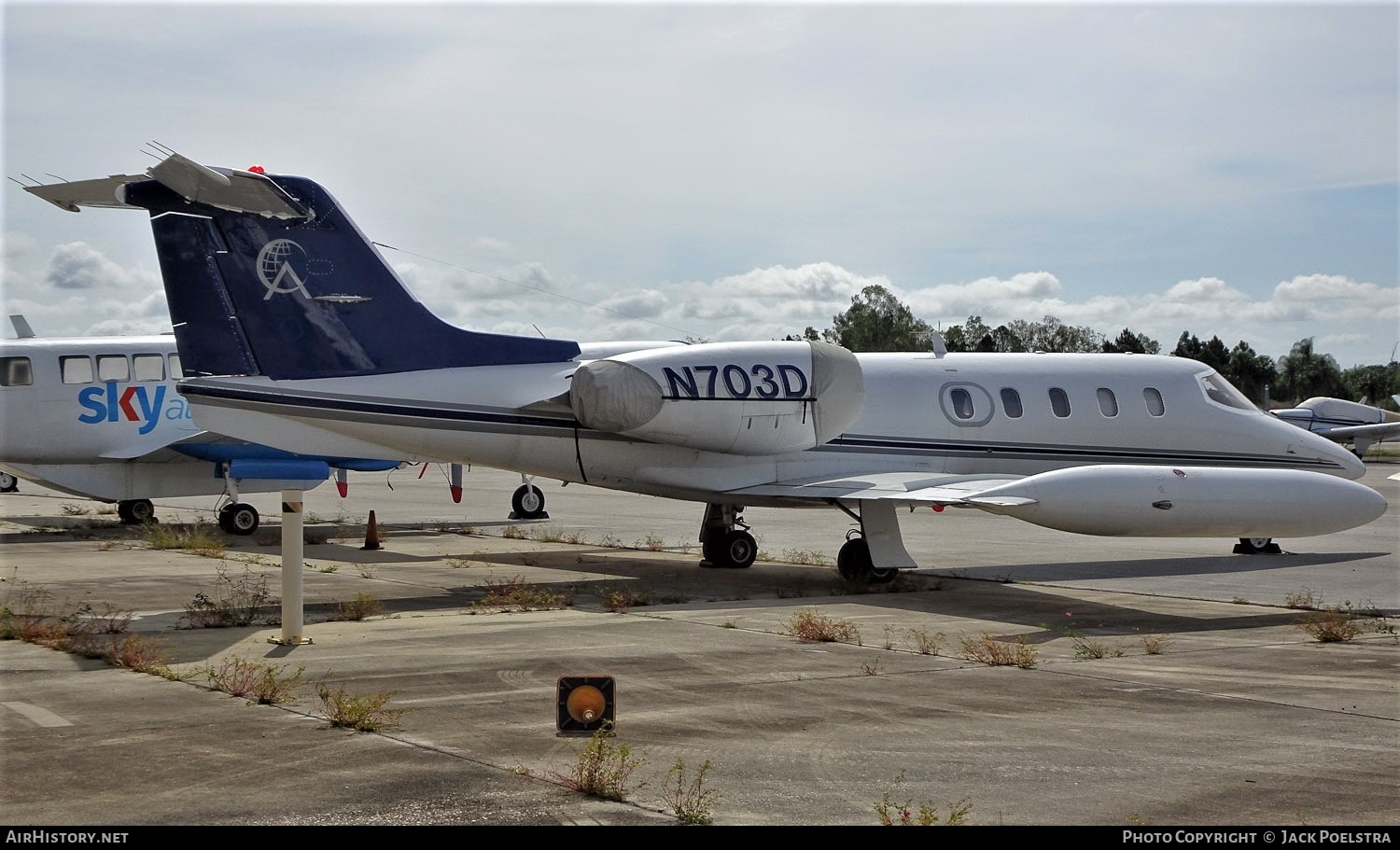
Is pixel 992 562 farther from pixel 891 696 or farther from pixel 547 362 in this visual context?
pixel 891 696

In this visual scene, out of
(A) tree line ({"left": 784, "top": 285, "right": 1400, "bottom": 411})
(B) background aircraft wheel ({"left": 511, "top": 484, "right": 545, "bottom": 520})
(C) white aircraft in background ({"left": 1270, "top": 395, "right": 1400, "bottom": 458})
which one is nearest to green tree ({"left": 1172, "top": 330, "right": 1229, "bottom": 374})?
(A) tree line ({"left": 784, "top": 285, "right": 1400, "bottom": 411})

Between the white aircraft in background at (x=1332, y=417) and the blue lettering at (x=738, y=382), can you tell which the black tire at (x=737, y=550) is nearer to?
the blue lettering at (x=738, y=382)

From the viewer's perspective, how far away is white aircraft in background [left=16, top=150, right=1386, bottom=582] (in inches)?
543

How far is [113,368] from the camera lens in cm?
2323

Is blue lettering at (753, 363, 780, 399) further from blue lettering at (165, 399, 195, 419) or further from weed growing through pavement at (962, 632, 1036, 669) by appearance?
blue lettering at (165, 399, 195, 419)

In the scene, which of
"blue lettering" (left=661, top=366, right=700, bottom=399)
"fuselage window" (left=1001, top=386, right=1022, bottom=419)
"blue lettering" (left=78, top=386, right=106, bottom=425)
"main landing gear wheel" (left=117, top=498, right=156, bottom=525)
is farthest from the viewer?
"main landing gear wheel" (left=117, top=498, right=156, bottom=525)

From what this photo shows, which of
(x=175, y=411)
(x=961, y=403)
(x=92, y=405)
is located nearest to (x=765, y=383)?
(x=961, y=403)

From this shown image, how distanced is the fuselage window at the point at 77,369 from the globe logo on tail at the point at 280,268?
10.4 meters

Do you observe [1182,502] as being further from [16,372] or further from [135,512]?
[16,372]

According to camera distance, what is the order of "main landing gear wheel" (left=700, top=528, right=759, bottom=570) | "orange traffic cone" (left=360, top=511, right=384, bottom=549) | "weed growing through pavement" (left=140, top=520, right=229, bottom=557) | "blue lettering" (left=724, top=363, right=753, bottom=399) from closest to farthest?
"blue lettering" (left=724, top=363, right=753, bottom=399), "main landing gear wheel" (left=700, top=528, right=759, bottom=570), "weed growing through pavement" (left=140, top=520, right=229, bottom=557), "orange traffic cone" (left=360, top=511, right=384, bottom=549)

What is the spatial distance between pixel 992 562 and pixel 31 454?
52.9ft

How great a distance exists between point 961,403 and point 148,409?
14.2 meters

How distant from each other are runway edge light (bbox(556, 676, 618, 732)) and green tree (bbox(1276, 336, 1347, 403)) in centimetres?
9433

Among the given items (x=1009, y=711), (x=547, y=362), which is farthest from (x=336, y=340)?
(x=1009, y=711)
